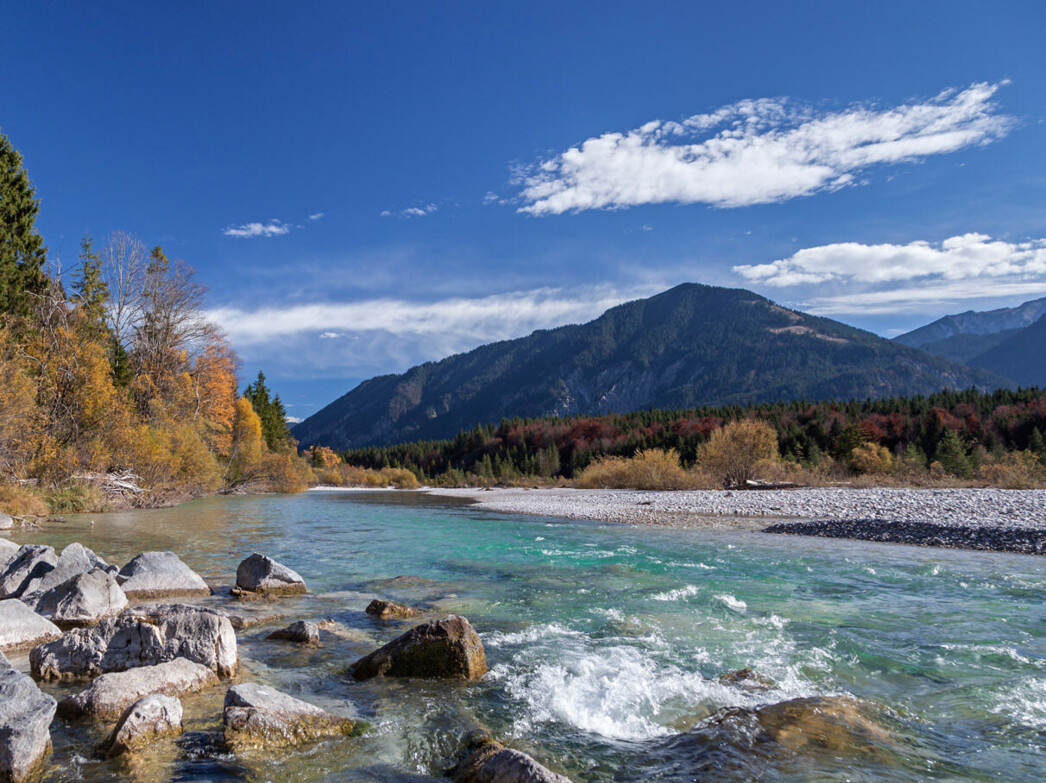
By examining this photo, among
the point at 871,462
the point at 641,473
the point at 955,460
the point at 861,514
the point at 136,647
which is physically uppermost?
the point at 136,647

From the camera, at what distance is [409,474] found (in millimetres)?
83375

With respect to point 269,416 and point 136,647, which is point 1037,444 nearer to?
point 136,647

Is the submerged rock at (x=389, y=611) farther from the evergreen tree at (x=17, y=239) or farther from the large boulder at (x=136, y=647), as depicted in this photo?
the evergreen tree at (x=17, y=239)

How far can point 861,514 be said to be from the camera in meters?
20.7

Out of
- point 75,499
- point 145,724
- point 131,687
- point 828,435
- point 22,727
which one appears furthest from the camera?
point 828,435

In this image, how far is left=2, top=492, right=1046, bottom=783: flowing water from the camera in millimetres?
4246

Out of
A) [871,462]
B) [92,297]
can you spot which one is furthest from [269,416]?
[871,462]

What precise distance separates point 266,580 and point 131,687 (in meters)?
5.28

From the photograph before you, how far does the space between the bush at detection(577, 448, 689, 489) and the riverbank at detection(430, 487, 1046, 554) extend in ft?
25.7

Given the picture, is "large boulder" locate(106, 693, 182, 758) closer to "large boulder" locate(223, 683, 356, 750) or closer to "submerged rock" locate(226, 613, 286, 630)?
"large boulder" locate(223, 683, 356, 750)

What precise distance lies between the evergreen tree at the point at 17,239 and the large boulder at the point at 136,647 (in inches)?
1075

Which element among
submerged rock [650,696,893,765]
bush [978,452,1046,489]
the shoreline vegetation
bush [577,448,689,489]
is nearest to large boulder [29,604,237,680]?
submerged rock [650,696,893,765]

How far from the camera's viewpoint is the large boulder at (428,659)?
6.00 meters

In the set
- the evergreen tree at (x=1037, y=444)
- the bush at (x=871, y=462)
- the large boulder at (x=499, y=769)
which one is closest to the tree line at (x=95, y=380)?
the large boulder at (x=499, y=769)
